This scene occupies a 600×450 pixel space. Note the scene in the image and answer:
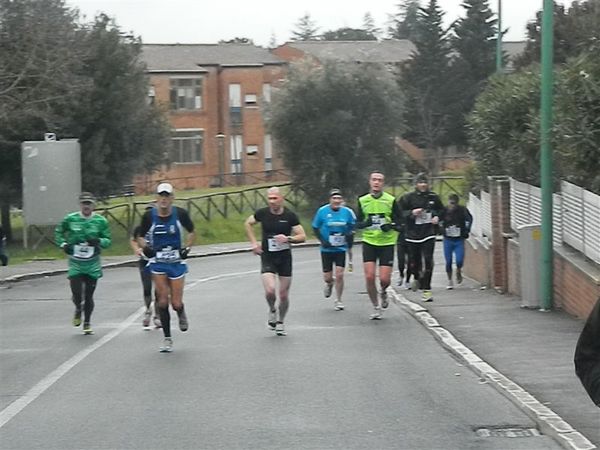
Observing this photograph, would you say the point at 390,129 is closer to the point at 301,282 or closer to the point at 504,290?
the point at 301,282

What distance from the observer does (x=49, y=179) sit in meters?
34.6

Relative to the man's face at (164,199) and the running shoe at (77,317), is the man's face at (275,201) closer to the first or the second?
the man's face at (164,199)

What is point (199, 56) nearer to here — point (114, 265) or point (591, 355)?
point (114, 265)

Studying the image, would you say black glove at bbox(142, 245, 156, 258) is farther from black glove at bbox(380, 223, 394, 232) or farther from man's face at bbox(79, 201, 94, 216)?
black glove at bbox(380, 223, 394, 232)

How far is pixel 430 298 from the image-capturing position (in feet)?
60.1

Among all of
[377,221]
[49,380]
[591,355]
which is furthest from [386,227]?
[591,355]

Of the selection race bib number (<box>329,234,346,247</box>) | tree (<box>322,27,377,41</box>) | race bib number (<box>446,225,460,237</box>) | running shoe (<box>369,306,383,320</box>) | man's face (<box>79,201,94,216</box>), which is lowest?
running shoe (<box>369,306,383,320</box>)

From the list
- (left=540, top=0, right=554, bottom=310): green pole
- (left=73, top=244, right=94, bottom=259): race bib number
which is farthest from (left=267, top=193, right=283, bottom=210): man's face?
(left=540, top=0, right=554, bottom=310): green pole

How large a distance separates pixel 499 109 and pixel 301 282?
18.7 ft

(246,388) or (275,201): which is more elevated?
(275,201)

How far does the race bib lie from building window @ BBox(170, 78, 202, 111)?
58.1m

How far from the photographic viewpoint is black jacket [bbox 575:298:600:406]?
13.7 feet

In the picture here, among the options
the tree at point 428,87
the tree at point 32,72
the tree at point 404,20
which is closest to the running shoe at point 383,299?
the tree at point 32,72

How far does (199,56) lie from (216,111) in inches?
156
